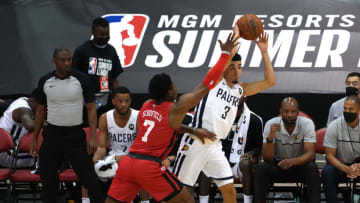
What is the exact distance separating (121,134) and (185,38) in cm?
218

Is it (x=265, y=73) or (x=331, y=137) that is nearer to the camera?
(x=265, y=73)

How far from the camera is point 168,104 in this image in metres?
5.02

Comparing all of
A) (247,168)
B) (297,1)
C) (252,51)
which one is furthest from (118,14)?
(247,168)

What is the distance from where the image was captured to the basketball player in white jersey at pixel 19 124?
7.32m

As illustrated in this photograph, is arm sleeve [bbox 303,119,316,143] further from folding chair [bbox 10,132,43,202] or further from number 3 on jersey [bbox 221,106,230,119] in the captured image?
folding chair [bbox 10,132,43,202]

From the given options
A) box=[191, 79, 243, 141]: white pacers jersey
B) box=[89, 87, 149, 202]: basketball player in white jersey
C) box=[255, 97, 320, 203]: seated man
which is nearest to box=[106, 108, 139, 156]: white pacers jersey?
box=[89, 87, 149, 202]: basketball player in white jersey

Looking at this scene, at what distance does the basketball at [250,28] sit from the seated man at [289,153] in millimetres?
1252

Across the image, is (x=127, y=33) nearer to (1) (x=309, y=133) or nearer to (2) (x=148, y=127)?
(1) (x=309, y=133)

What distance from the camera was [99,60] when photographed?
7.00 meters

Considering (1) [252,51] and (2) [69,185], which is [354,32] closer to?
(1) [252,51]

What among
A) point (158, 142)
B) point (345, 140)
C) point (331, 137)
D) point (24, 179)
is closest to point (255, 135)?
point (331, 137)

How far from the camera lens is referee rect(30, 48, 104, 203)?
618 centimetres

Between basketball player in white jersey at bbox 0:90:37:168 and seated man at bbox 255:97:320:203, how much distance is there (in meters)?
2.77

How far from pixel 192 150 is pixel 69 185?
2.13 meters
